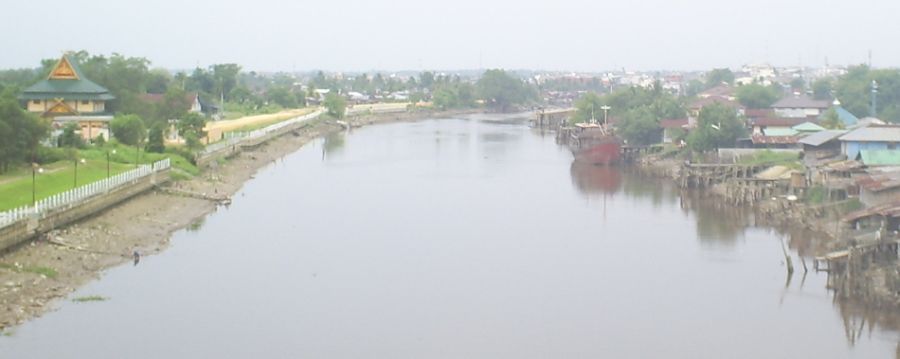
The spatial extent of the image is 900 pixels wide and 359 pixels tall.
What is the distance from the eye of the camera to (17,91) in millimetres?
42969

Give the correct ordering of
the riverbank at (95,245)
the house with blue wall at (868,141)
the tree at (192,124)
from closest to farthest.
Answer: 1. the riverbank at (95,245)
2. the house with blue wall at (868,141)
3. the tree at (192,124)

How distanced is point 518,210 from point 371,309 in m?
13.4

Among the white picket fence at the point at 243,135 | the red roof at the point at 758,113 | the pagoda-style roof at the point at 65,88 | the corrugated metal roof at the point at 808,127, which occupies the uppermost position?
the pagoda-style roof at the point at 65,88

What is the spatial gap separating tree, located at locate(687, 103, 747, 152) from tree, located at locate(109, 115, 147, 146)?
1807 cm

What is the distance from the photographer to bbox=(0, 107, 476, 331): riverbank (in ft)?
65.0

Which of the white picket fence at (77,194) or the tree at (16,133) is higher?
the tree at (16,133)

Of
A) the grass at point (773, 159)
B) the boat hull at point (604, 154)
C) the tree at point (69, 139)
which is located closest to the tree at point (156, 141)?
the tree at point (69, 139)

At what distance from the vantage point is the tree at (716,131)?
40062 mm

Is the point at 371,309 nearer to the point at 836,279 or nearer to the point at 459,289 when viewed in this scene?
the point at 459,289

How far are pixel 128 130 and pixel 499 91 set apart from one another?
64.8m

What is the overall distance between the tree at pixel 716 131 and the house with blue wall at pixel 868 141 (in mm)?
6432

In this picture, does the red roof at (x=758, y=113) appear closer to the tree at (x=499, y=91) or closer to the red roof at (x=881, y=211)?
the red roof at (x=881, y=211)

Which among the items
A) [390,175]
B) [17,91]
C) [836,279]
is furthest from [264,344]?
[17,91]

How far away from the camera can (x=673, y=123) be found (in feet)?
157
